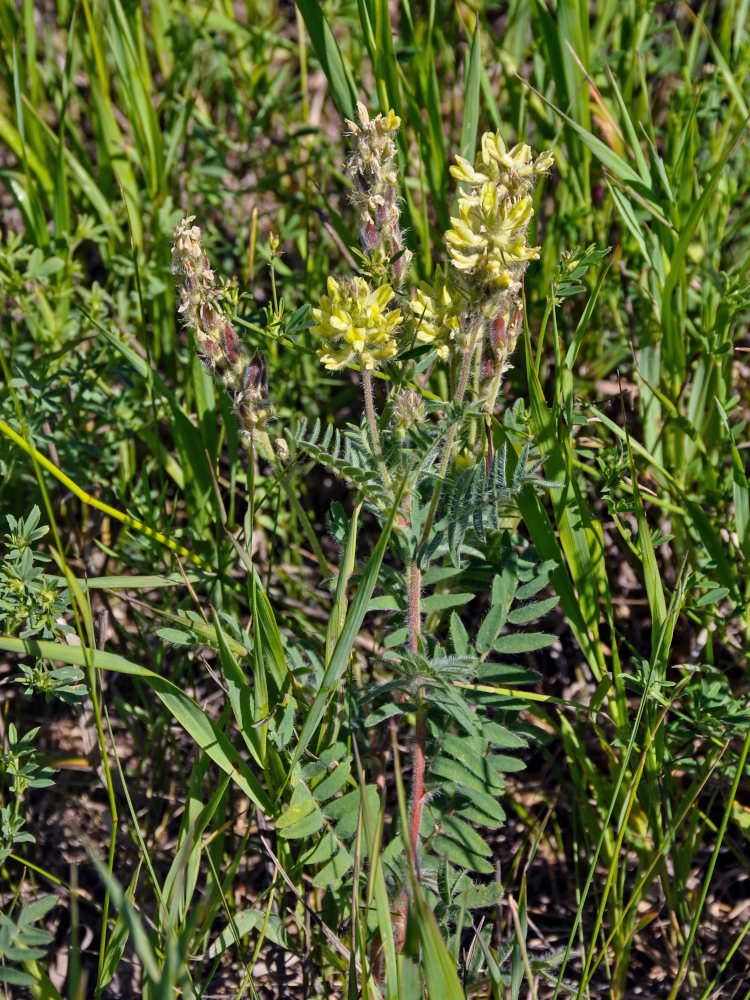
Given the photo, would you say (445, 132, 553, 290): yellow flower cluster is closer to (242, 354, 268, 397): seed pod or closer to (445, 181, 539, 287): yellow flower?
(445, 181, 539, 287): yellow flower

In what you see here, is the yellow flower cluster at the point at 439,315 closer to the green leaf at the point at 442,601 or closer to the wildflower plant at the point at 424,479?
the wildflower plant at the point at 424,479

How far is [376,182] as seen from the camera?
65.3 inches

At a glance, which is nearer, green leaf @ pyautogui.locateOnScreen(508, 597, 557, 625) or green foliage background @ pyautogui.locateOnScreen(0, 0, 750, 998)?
green foliage background @ pyautogui.locateOnScreen(0, 0, 750, 998)

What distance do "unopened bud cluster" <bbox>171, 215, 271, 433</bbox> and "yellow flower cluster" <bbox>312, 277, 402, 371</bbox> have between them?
19 centimetres

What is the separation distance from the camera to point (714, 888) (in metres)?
2.16

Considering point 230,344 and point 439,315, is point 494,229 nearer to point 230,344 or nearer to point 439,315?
point 439,315

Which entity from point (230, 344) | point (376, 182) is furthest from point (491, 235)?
point (230, 344)

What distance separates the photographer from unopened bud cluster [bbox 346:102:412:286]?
1646 mm

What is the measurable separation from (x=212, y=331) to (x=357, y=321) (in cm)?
29

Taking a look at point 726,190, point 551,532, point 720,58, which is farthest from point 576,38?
point 551,532

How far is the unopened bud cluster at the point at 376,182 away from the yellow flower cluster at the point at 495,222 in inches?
6.1

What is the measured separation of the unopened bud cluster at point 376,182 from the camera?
1.65 meters

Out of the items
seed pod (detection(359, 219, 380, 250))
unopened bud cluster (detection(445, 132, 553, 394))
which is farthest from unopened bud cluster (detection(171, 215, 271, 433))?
unopened bud cluster (detection(445, 132, 553, 394))

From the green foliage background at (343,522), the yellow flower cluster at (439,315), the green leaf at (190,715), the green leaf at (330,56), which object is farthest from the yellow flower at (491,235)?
the green leaf at (190,715)
